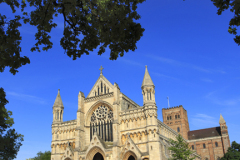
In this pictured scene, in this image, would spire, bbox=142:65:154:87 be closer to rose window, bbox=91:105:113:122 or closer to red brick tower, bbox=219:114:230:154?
rose window, bbox=91:105:113:122

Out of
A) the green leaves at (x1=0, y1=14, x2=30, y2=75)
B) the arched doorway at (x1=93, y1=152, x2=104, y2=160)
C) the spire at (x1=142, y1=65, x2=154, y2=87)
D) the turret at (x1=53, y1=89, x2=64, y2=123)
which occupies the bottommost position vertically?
the arched doorway at (x1=93, y1=152, x2=104, y2=160)

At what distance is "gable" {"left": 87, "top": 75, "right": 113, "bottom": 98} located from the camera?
44.7m

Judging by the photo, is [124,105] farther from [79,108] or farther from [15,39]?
[15,39]

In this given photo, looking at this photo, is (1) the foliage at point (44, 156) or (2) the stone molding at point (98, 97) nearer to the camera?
(2) the stone molding at point (98, 97)

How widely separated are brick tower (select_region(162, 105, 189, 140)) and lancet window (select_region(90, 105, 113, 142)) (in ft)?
158

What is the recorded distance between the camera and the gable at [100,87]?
4469 cm

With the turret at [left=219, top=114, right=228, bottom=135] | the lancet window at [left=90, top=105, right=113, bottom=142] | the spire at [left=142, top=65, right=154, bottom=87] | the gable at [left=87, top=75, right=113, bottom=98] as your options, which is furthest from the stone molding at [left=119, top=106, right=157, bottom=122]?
the turret at [left=219, top=114, right=228, bottom=135]

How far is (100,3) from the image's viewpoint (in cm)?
937

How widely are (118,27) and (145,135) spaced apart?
3067 cm

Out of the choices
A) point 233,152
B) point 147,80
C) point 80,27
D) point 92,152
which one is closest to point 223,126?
point 233,152

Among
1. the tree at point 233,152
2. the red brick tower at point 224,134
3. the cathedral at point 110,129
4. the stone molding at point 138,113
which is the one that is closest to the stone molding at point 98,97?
the cathedral at point 110,129

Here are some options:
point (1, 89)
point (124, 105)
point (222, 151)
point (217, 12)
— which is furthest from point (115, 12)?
point (222, 151)

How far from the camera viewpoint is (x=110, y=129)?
41.9 meters

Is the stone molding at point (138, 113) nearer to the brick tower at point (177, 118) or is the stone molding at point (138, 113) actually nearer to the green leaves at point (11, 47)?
the green leaves at point (11, 47)
